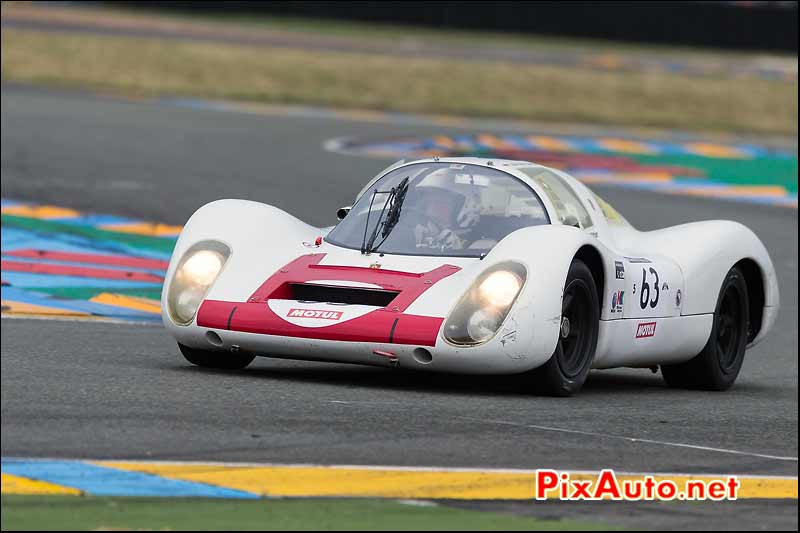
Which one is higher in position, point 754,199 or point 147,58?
point 147,58

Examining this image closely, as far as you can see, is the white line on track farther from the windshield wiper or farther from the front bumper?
the windshield wiper

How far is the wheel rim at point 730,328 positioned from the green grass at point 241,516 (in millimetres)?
4454

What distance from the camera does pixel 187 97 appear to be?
26.3 m

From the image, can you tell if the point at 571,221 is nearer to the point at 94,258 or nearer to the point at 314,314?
the point at 314,314

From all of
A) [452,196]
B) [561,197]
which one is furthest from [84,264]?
[561,197]

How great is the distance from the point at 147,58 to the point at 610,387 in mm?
22774

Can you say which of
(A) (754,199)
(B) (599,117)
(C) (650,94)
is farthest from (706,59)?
(A) (754,199)

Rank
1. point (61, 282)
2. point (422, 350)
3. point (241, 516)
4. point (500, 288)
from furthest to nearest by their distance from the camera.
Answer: point (61, 282), point (500, 288), point (422, 350), point (241, 516)

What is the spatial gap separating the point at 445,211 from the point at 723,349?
199cm

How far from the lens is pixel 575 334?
25.1ft

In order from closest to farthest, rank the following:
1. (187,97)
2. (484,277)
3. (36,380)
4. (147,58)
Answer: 1. (36,380)
2. (484,277)
3. (187,97)
4. (147,58)

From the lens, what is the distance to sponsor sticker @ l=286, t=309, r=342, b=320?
23.9ft

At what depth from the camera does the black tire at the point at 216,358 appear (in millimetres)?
7785

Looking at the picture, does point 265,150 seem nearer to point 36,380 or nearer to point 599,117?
point 599,117
